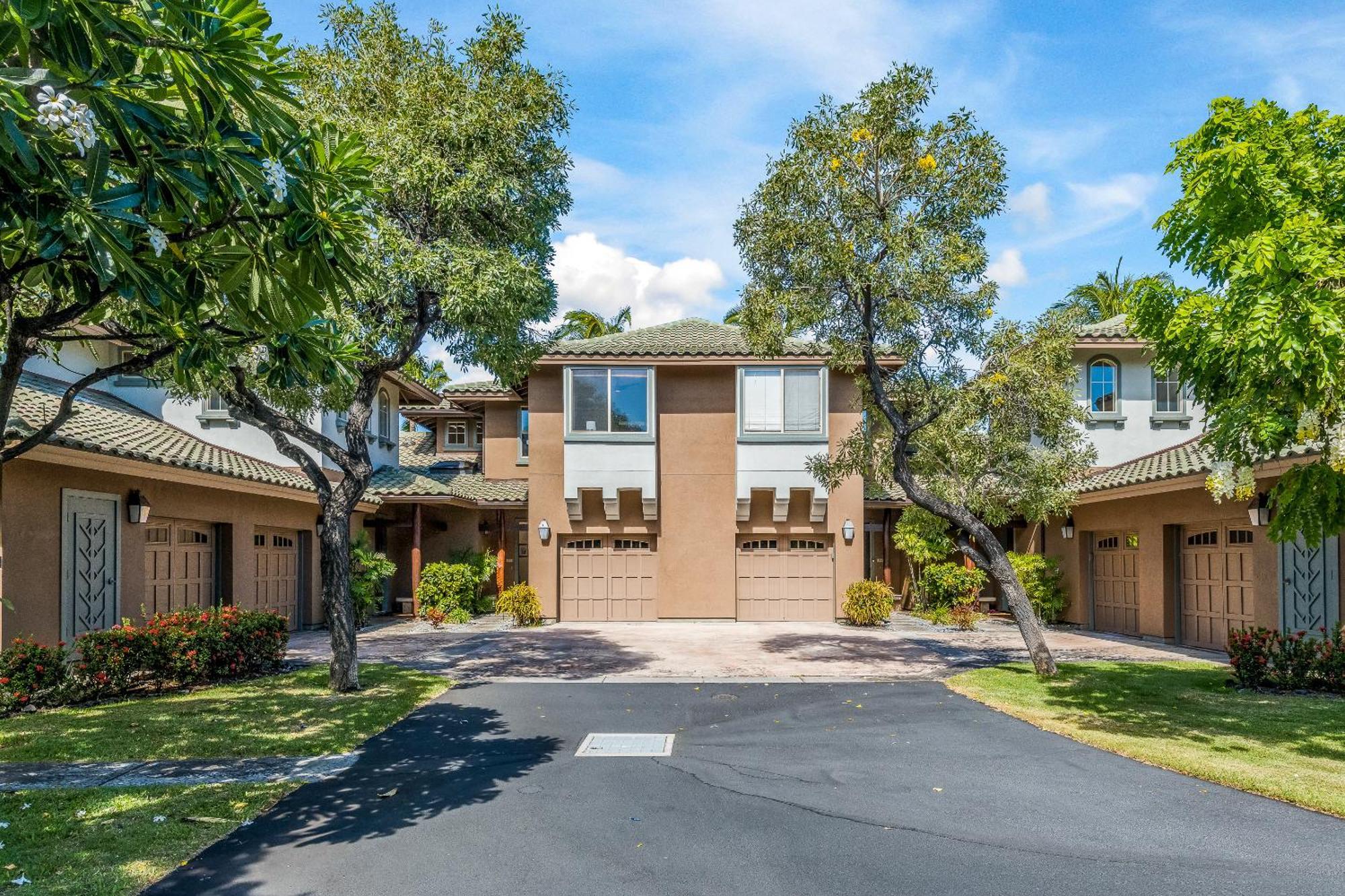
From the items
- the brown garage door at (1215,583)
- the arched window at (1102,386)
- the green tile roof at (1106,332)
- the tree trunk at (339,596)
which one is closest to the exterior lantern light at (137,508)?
the tree trunk at (339,596)

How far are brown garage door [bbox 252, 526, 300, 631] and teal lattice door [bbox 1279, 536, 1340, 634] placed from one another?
17537mm

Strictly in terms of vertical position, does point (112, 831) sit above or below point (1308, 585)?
below

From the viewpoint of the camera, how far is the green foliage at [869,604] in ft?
62.7

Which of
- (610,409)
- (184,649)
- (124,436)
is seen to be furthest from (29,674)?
(610,409)

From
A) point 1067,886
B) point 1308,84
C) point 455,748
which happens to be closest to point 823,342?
point 1308,84

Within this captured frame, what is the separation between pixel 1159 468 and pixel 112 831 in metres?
17.1

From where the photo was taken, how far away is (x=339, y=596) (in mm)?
11016

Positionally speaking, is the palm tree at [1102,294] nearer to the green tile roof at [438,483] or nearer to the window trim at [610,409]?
the window trim at [610,409]

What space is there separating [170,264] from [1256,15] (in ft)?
42.3

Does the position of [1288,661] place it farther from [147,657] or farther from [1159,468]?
[147,657]

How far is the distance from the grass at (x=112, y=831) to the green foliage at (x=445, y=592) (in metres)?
13.0

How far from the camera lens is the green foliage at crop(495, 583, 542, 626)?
62.8 feet

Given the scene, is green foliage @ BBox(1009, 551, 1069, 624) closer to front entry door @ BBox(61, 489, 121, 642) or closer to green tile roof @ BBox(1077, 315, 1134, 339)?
green tile roof @ BBox(1077, 315, 1134, 339)

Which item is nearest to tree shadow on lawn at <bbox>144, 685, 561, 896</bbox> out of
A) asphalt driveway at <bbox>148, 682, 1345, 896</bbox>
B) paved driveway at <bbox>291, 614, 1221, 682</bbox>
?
asphalt driveway at <bbox>148, 682, 1345, 896</bbox>
